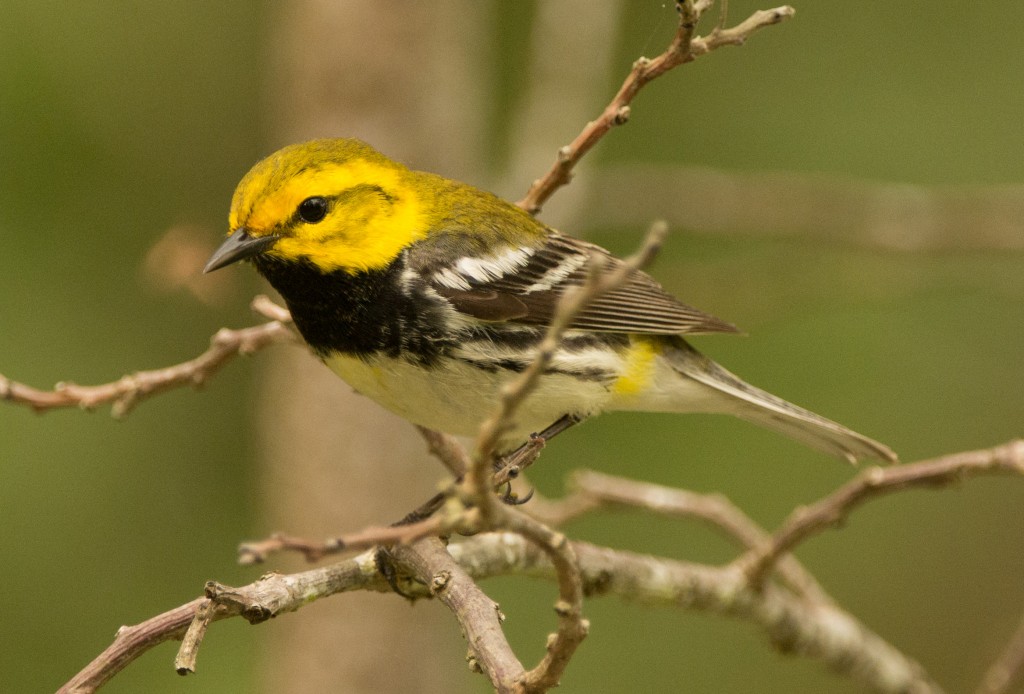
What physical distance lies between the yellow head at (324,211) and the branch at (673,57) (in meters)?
0.48

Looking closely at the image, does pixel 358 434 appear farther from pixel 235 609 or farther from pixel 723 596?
pixel 235 609

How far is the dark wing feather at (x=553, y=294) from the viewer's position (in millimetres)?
3355

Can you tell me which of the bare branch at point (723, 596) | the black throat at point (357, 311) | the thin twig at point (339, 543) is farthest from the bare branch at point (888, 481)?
the thin twig at point (339, 543)

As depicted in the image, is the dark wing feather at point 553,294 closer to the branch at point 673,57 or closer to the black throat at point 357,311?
the black throat at point 357,311

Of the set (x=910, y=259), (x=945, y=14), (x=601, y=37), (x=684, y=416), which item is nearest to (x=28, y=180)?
(x=601, y=37)

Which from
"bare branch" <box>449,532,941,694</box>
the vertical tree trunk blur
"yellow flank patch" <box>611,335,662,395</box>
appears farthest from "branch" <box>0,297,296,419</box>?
the vertical tree trunk blur

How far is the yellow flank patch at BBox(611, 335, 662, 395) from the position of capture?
12.1 ft

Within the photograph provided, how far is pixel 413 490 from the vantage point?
5.30 metres

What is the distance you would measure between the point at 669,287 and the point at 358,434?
1502 millimetres

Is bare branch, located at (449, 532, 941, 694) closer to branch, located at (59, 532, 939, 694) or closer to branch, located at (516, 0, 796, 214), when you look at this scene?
branch, located at (59, 532, 939, 694)

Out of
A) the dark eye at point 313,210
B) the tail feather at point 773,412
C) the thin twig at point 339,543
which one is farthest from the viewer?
the tail feather at point 773,412

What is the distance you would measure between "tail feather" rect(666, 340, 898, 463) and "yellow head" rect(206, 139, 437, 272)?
107 cm

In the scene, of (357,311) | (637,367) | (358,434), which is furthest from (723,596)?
(358,434)

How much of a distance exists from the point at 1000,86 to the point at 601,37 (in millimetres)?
2788
